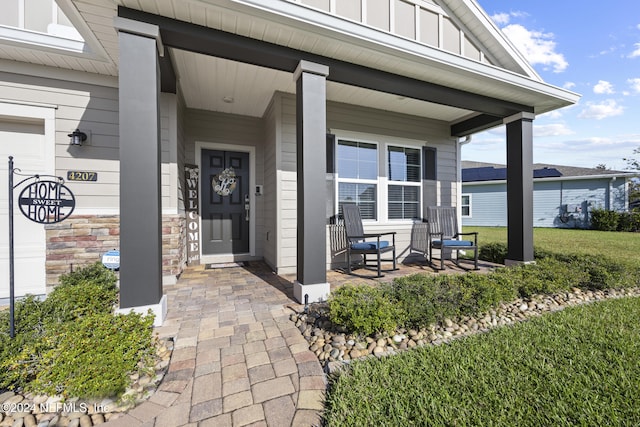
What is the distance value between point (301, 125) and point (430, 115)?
330cm

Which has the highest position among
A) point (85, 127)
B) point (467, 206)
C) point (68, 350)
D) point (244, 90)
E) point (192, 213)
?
point (244, 90)

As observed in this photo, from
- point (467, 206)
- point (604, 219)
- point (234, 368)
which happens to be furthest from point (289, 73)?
point (604, 219)

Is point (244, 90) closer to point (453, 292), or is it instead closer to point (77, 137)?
point (77, 137)

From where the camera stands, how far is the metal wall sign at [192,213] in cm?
438

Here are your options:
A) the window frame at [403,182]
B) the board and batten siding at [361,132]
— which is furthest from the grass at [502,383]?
the window frame at [403,182]

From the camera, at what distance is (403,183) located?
5.01m

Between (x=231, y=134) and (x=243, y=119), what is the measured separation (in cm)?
36

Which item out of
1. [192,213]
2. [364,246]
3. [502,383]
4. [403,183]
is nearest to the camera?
[502,383]

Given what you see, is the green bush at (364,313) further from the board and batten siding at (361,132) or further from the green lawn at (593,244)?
the green lawn at (593,244)

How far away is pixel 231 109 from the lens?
178 inches

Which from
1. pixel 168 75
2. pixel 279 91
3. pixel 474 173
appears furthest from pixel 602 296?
pixel 474 173

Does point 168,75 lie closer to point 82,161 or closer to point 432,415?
point 82,161

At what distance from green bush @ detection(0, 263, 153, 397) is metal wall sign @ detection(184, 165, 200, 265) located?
245 centimetres

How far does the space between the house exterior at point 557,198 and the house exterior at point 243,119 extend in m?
10.2
